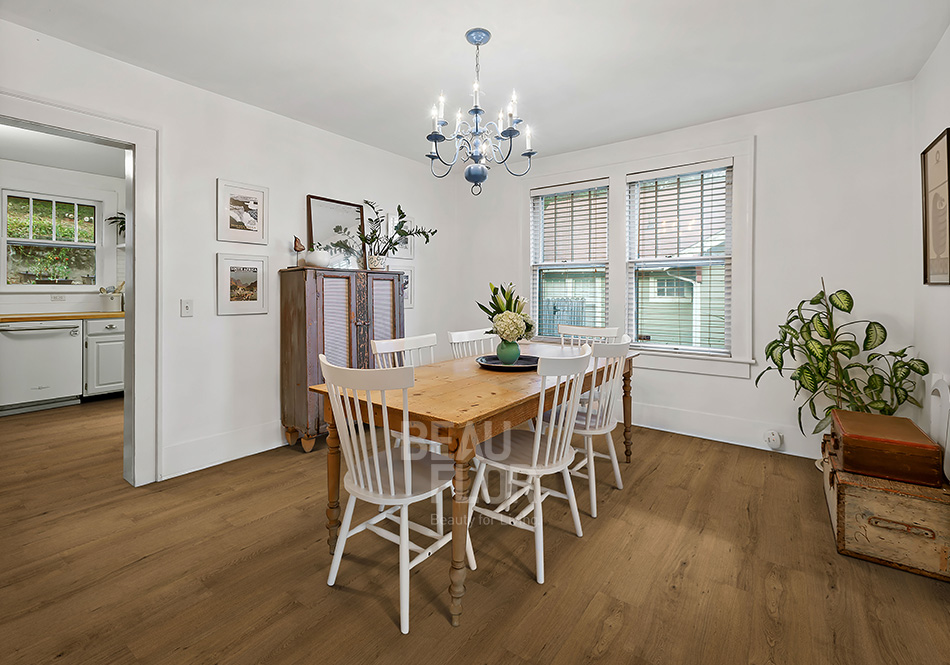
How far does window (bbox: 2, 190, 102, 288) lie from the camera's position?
16.2ft

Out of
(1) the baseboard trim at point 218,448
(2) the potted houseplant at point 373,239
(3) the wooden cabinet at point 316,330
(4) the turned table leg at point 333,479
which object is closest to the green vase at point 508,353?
(4) the turned table leg at point 333,479

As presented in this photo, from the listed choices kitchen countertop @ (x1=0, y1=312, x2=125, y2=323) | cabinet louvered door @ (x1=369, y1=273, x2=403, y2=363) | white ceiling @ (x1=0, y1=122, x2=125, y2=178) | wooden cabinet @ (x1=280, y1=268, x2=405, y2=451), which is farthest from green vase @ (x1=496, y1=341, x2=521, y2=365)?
kitchen countertop @ (x1=0, y1=312, x2=125, y2=323)

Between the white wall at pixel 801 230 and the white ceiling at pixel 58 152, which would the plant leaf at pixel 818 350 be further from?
the white ceiling at pixel 58 152

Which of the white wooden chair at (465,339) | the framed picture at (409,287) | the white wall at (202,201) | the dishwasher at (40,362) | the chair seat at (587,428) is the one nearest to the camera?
the chair seat at (587,428)

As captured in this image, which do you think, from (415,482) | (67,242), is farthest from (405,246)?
(67,242)

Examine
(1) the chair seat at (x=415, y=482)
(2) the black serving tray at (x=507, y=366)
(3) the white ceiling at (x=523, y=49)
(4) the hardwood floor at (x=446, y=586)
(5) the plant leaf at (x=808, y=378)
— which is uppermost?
(3) the white ceiling at (x=523, y=49)

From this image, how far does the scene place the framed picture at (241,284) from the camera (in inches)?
131

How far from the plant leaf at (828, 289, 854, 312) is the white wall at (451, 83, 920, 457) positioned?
25 centimetres

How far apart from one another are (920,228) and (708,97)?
159 centimetres

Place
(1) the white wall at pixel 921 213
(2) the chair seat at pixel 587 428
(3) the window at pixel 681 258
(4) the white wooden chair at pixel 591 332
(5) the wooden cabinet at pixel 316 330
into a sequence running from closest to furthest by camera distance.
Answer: (1) the white wall at pixel 921 213
(2) the chair seat at pixel 587 428
(5) the wooden cabinet at pixel 316 330
(4) the white wooden chair at pixel 591 332
(3) the window at pixel 681 258

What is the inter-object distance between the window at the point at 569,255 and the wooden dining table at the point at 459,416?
2.04 metres

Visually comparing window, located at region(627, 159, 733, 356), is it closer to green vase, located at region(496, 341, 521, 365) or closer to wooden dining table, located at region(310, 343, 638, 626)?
wooden dining table, located at region(310, 343, 638, 626)

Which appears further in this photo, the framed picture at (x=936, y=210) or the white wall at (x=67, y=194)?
the white wall at (x=67, y=194)

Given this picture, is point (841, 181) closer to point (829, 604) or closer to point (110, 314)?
point (829, 604)
